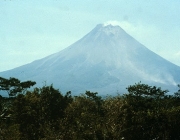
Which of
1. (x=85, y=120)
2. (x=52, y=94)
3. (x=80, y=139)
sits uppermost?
(x=52, y=94)

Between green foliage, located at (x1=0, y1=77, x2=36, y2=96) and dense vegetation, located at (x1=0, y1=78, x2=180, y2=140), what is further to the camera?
green foliage, located at (x1=0, y1=77, x2=36, y2=96)

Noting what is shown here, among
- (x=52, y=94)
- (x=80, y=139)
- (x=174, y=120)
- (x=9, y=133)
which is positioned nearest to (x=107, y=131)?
(x=80, y=139)

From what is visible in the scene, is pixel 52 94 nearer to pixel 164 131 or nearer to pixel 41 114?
pixel 41 114

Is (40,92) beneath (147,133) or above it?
above

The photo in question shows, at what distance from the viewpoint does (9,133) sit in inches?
1193

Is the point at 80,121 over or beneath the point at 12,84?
beneath

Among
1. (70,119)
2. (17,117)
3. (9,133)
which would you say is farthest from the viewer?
(70,119)

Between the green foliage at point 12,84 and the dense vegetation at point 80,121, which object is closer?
the dense vegetation at point 80,121

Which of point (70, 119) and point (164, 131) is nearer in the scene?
point (164, 131)

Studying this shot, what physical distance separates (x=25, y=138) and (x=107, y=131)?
12.7m

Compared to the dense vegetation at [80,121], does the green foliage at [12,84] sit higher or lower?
higher

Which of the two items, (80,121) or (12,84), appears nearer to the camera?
(80,121)

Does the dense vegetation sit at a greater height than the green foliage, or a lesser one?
lesser

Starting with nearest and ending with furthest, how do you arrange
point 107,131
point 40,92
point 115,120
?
point 107,131 < point 115,120 < point 40,92
